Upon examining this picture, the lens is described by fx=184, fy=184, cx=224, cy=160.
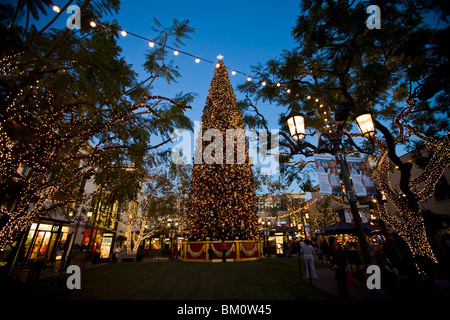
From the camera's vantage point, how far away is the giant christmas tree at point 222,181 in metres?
13.0

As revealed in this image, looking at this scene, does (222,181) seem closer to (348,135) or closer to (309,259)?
(309,259)

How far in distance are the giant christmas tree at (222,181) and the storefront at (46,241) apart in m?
12.3

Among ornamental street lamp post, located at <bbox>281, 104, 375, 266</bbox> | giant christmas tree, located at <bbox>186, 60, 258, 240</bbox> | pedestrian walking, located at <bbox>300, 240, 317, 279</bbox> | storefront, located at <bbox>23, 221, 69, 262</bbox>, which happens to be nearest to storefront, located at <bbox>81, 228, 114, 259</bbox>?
storefront, located at <bbox>23, 221, 69, 262</bbox>

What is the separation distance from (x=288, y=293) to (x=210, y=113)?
1355 centimetres

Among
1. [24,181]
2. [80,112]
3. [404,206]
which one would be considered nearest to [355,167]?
[404,206]

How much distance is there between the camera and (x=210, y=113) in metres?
15.8

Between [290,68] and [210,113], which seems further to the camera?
[210,113]

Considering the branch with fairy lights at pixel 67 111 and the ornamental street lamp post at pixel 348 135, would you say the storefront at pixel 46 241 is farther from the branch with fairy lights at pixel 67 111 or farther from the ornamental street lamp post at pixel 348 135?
the ornamental street lamp post at pixel 348 135

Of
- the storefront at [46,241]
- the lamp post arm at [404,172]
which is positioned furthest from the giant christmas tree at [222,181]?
the storefront at [46,241]

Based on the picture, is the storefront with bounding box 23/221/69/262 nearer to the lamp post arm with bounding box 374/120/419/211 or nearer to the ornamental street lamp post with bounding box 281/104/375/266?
the ornamental street lamp post with bounding box 281/104/375/266

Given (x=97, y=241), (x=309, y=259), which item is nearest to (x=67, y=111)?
(x=309, y=259)
